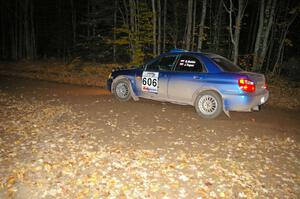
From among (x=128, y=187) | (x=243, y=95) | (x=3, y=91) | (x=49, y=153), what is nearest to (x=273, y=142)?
(x=243, y=95)

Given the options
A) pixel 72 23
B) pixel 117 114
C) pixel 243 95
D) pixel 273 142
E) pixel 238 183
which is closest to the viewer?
pixel 238 183

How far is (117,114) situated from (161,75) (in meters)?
1.79

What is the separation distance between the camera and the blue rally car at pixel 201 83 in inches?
256

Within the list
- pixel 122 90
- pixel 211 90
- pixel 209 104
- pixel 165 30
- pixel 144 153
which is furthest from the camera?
pixel 165 30

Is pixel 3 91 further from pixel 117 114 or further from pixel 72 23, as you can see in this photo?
pixel 72 23

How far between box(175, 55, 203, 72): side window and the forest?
746 cm

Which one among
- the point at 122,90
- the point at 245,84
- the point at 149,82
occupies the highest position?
the point at 245,84

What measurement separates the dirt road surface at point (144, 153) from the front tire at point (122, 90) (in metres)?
0.79

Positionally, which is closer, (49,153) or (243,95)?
(49,153)

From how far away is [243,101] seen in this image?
21.1 ft

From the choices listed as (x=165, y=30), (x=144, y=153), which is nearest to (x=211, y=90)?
(x=144, y=153)

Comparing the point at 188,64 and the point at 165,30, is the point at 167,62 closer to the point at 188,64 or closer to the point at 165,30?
the point at 188,64

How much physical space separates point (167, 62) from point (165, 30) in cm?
1447

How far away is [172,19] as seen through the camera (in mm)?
22938
